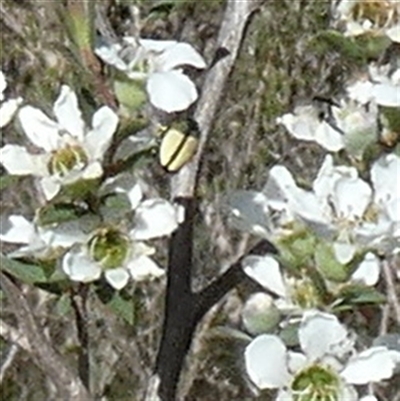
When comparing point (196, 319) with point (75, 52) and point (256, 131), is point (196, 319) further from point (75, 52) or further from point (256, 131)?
point (256, 131)

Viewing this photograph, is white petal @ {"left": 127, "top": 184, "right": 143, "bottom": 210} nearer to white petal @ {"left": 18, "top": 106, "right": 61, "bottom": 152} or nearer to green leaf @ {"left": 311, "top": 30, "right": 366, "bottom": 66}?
white petal @ {"left": 18, "top": 106, "right": 61, "bottom": 152}

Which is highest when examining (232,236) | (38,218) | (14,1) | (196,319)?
(38,218)

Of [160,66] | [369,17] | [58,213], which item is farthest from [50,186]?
[369,17]

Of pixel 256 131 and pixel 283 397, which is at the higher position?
pixel 283 397

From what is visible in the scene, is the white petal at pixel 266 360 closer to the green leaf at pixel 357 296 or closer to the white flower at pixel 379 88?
the green leaf at pixel 357 296

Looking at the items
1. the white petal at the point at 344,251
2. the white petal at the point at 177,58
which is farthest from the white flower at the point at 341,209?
the white petal at the point at 177,58

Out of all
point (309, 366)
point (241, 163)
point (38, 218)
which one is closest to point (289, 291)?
point (309, 366)
